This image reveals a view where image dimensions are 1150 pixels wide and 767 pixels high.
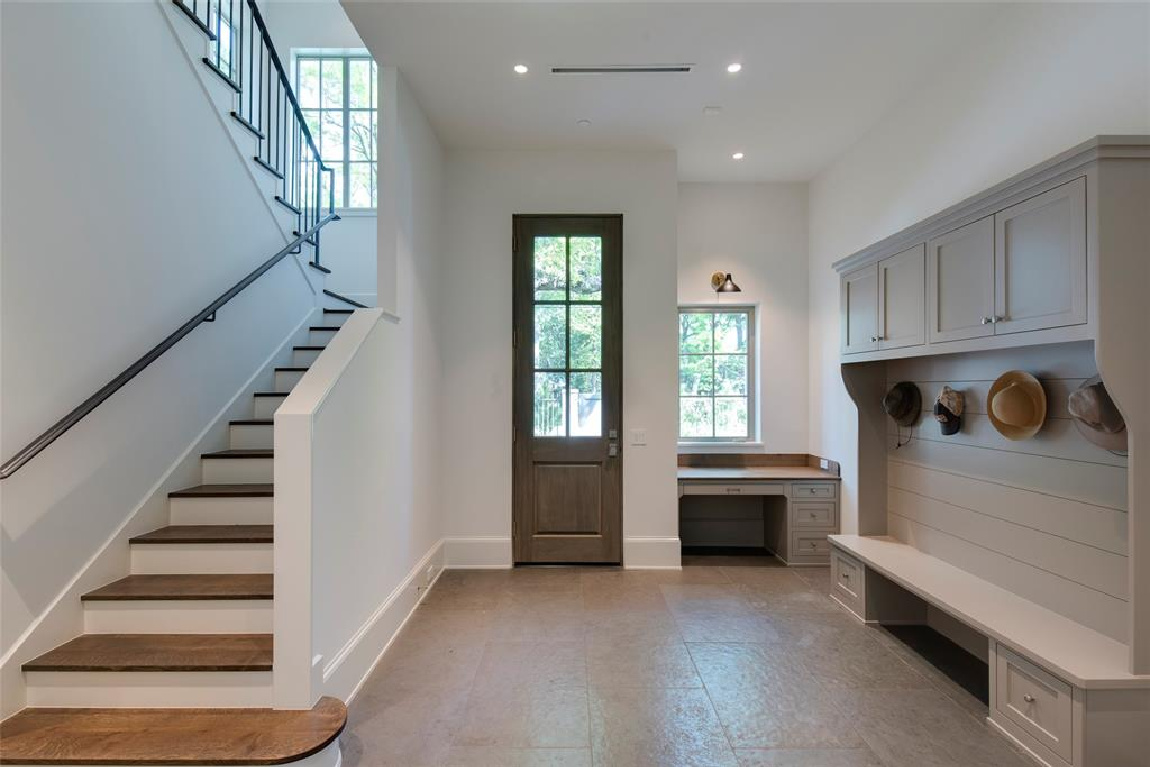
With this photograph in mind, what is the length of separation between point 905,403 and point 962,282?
1038mm

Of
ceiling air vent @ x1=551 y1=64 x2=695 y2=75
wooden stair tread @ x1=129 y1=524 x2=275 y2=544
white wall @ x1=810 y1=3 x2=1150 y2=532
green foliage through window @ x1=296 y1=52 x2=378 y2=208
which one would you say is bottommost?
wooden stair tread @ x1=129 y1=524 x2=275 y2=544

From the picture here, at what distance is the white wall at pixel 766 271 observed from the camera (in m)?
4.93

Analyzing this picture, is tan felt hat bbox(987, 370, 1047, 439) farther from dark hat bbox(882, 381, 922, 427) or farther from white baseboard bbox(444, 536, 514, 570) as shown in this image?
white baseboard bbox(444, 536, 514, 570)

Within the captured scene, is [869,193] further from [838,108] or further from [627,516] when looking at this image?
[627,516]

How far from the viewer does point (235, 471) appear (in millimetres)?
2992

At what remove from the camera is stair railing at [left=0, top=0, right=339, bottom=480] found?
2305 mm

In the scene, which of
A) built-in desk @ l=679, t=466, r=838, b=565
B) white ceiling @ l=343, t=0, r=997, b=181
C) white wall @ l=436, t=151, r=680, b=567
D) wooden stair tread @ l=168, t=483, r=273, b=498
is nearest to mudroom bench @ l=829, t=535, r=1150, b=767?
built-in desk @ l=679, t=466, r=838, b=565

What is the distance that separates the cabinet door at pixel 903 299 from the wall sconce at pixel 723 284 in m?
1.67

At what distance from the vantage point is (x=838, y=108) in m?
3.69

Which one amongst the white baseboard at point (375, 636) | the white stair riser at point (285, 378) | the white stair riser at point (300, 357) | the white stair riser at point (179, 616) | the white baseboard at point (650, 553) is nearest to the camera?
the white stair riser at point (179, 616)

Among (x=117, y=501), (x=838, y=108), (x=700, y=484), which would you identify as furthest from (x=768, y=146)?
(x=117, y=501)

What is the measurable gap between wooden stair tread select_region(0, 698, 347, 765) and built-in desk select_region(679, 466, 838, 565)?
3038 millimetres

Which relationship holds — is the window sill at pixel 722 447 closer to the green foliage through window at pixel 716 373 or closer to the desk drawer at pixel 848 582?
the green foliage through window at pixel 716 373

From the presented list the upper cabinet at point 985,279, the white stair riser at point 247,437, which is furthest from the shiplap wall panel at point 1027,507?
the white stair riser at point 247,437
